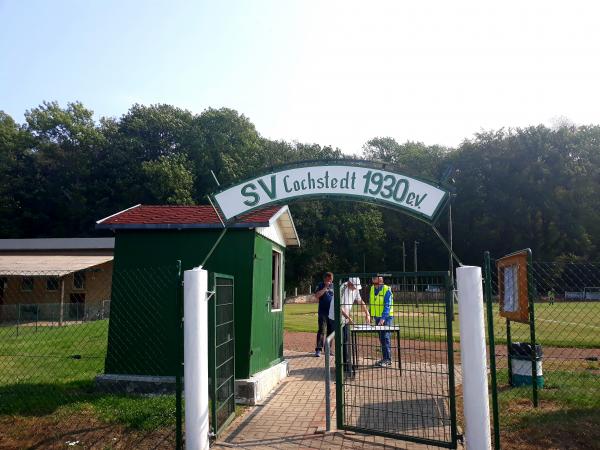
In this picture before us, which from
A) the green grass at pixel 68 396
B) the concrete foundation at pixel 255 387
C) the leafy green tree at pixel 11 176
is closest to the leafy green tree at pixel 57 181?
the leafy green tree at pixel 11 176

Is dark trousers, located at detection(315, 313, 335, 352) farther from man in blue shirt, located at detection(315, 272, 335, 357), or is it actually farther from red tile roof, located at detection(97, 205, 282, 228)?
red tile roof, located at detection(97, 205, 282, 228)

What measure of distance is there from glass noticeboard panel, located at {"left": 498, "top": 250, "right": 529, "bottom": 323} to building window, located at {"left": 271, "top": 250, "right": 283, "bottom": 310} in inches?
154

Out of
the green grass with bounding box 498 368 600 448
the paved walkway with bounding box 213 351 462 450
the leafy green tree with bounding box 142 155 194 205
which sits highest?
the leafy green tree with bounding box 142 155 194 205

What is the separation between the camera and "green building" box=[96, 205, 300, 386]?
8.12 m

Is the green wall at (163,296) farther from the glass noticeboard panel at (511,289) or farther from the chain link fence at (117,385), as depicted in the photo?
the glass noticeboard panel at (511,289)

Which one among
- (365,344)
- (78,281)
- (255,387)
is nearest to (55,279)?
(78,281)

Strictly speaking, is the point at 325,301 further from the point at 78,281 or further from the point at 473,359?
the point at 78,281

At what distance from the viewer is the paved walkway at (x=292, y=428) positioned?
6.03 meters

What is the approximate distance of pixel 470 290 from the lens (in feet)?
18.1

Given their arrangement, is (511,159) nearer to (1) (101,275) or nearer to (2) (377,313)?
(1) (101,275)

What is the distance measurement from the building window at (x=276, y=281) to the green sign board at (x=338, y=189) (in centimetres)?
361

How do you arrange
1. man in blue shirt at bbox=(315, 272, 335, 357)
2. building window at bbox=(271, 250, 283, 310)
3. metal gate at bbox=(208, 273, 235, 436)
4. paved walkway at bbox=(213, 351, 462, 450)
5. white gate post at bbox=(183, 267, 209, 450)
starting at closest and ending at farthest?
white gate post at bbox=(183, 267, 209, 450), paved walkway at bbox=(213, 351, 462, 450), metal gate at bbox=(208, 273, 235, 436), building window at bbox=(271, 250, 283, 310), man in blue shirt at bbox=(315, 272, 335, 357)

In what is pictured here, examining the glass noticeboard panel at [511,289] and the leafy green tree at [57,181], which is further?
the leafy green tree at [57,181]

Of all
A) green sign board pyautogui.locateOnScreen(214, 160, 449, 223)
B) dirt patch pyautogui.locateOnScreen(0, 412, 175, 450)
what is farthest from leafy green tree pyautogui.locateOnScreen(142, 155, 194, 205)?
green sign board pyautogui.locateOnScreen(214, 160, 449, 223)
